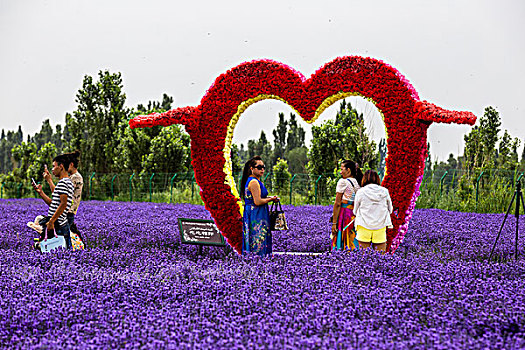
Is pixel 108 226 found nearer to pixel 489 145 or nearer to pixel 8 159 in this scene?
pixel 489 145

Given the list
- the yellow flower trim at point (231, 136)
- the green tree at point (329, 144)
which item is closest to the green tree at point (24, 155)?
the green tree at point (329, 144)

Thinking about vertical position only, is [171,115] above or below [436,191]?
above

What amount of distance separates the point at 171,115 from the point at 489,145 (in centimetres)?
2254

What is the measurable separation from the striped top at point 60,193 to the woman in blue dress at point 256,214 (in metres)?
2.40

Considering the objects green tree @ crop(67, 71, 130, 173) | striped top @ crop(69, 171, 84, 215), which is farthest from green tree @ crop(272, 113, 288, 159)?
striped top @ crop(69, 171, 84, 215)

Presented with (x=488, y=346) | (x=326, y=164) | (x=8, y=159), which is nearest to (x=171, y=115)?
(x=488, y=346)

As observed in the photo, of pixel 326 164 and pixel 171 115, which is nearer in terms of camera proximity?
pixel 171 115

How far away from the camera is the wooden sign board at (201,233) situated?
702 cm

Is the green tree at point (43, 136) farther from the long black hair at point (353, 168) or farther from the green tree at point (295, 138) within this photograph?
the long black hair at point (353, 168)

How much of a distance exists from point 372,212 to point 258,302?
2.97m

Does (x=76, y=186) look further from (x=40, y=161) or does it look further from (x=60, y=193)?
(x=40, y=161)

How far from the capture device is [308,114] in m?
7.08

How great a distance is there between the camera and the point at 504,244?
7.85 meters

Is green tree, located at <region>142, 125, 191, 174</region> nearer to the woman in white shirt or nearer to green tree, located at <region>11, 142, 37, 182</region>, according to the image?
green tree, located at <region>11, 142, 37, 182</region>
